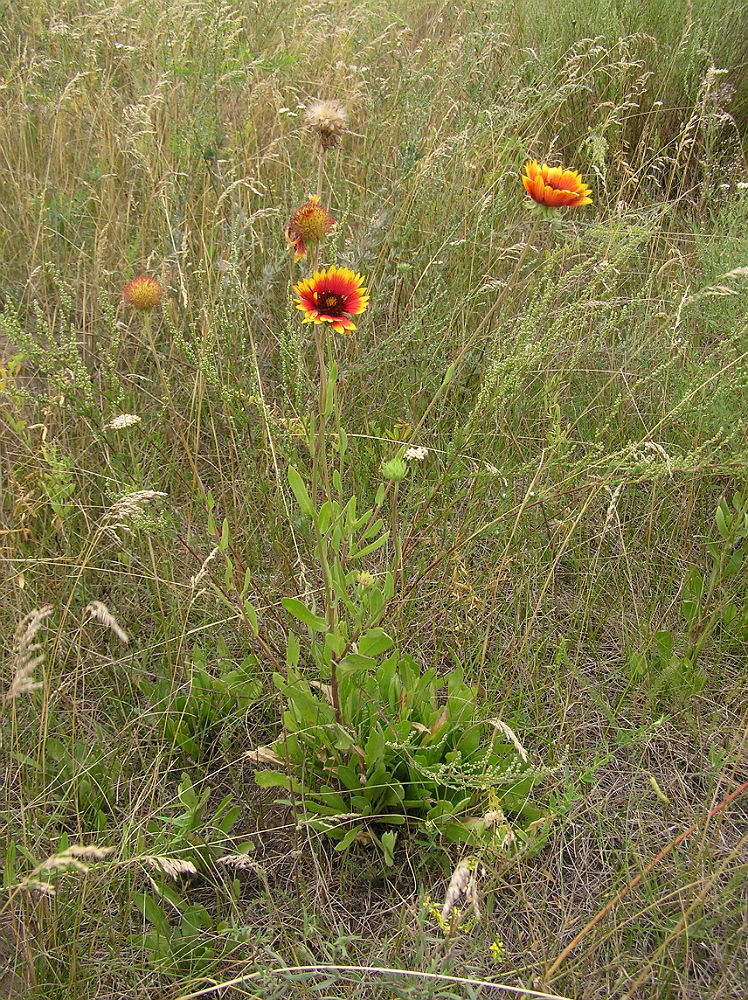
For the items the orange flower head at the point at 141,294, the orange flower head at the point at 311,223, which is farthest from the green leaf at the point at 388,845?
the orange flower head at the point at 141,294

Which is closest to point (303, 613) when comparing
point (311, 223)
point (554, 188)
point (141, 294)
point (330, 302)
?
point (330, 302)

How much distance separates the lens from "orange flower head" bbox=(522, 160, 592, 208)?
5.05 ft

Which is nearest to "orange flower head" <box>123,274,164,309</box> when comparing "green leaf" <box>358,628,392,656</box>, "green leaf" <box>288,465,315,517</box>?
"green leaf" <box>288,465,315,517</box>

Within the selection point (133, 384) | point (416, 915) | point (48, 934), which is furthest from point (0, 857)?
point (133, 384)

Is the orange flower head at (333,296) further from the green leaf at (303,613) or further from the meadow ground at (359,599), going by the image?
the green leaf at (303,613)

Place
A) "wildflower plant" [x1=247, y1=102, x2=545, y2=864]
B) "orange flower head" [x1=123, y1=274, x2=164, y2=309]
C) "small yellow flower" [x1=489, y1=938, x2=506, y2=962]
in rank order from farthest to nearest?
"orange flower head" [x1=123, y1=274, x2=164, y2=309] < "wildflower plant" [x1=247, y1=102, x2=545, y2=864] < "small yellow flower" [x1=489, y1=938, x2=506, y2=962]

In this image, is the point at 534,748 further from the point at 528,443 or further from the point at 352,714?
the point at 528,443

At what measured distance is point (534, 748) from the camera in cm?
161

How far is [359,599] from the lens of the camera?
1436mm

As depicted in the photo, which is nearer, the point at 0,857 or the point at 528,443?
the point at 0,857

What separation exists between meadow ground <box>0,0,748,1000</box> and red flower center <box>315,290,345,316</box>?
0.08 m

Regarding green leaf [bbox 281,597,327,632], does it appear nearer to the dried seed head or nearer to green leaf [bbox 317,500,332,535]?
green leaf [bbox 317,500,332,535]

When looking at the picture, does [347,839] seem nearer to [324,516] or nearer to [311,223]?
[324,516]

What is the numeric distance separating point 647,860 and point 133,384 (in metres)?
1.89
